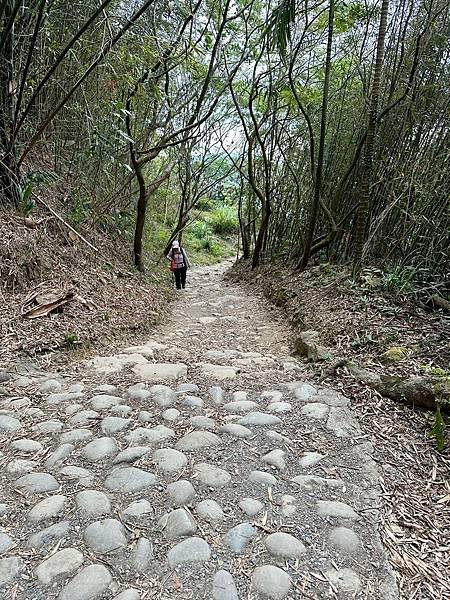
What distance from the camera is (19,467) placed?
5.48ft

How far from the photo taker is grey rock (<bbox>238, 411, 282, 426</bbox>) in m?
2.06

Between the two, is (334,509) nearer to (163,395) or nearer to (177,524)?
Answer: (177,524)

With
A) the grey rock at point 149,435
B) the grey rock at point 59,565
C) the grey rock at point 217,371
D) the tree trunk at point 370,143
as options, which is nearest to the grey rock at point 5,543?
the grey rock at point 59,565

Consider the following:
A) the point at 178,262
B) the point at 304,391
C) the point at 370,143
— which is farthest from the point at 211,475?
the point at 178,262

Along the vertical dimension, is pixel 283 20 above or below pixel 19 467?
above

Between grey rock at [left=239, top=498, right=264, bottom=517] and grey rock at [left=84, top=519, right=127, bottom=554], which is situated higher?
grey rock at [left=239, top=498, right=264, bottom=517]

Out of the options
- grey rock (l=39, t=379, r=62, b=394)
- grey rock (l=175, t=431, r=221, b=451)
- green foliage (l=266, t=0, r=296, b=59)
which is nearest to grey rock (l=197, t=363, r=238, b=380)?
grey rock (l=175, t=431, r=221, b=451)

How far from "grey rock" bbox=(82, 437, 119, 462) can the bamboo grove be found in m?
2.64

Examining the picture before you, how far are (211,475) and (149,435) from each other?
40 centimetres

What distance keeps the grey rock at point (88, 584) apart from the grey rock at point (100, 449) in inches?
21.6

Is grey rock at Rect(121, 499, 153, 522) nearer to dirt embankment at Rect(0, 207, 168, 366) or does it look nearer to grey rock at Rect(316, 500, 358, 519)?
grey rock at Rect(316, 500, 358, 519)

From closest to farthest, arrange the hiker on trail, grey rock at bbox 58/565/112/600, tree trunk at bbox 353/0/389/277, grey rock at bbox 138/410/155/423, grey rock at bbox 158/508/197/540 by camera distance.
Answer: grey rock at bbox 58/565/112/600, grey rock at bbox 158/508/197/540, grey rock at bbox 138/410/155/423, tree trunk at bbox 353/0/389/277, the hiker on trail

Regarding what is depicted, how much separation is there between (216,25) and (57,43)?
2.68 m

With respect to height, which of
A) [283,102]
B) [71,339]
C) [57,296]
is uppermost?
[283,102]
